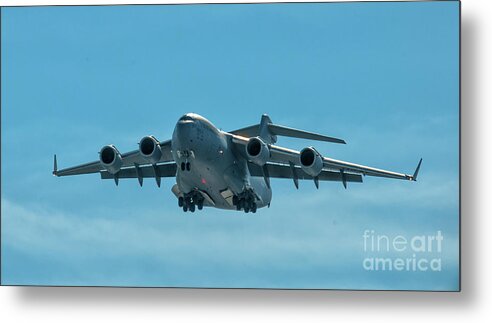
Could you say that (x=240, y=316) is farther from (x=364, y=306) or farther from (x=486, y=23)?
(x=486, y=23)

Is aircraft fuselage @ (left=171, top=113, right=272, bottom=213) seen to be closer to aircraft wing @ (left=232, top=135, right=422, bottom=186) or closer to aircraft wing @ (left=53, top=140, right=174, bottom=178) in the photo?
aircraft wing @ (left=232, top=135, right=422, bottom=186)

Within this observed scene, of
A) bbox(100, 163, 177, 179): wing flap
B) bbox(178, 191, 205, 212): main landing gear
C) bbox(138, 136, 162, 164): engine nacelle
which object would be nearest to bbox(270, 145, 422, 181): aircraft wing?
bbox(178, 191, 205, 212): main landing gear

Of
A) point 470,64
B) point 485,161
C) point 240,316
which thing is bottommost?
point 240,316

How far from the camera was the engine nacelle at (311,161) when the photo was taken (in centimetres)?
1578

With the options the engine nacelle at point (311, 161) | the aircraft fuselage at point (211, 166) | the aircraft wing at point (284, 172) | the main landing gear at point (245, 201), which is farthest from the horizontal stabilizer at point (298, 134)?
the main landing gear at point (245, 201)

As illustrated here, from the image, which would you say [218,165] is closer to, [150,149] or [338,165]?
[150,149]

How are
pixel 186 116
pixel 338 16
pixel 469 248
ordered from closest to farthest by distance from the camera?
pixel 469 248
pixel 338 16
pixel 186 116

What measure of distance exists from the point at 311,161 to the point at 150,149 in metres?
2.37

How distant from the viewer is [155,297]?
14203 millimetres

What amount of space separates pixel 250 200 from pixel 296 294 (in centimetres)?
342

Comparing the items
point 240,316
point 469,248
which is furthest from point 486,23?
point 240,316

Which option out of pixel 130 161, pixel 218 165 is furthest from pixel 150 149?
pixel 218 165

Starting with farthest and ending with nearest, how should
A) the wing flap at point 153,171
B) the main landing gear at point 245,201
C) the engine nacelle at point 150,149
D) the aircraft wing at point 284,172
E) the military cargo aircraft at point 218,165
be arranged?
the wing flap at point 153,171 < the aircraft wing at point 284,172 < the main landing gear at point 245,201 < the engine nacelle at point 150,149 < the military cargo aircraft at point 218,165

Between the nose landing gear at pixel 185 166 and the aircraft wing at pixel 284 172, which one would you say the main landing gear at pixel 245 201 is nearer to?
the aircraft wing at pixel 284 172
